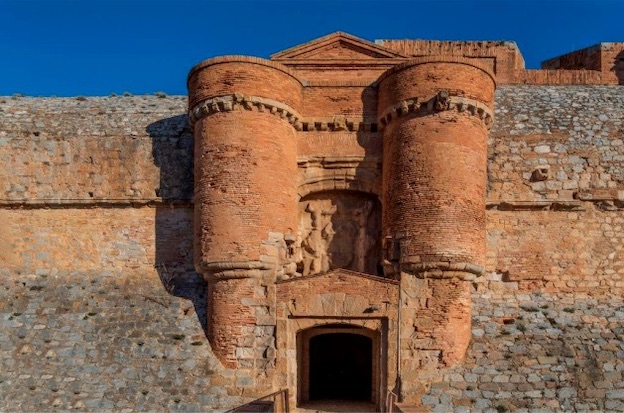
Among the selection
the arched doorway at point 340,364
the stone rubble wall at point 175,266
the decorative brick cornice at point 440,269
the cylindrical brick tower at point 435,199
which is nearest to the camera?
the stone rubble wall at point 175,266

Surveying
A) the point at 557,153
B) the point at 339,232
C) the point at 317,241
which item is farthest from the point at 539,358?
the point at 317,241

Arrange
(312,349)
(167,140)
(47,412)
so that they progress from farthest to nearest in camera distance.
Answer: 1. (312,349)
2. (167,140)
3. (47,412)

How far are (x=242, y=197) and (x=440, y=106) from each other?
448 cm

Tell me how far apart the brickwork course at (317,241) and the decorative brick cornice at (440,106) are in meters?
0.05

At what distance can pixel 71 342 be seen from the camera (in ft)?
51.5

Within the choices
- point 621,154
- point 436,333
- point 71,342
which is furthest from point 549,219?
point 71,342

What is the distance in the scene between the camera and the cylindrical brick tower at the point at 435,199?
15.3 meters

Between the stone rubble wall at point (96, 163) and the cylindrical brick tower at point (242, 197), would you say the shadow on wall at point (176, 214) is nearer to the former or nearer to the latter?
the stone rubble wall at point (96, 163)

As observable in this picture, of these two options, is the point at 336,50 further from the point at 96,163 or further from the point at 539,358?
the point at 539,358

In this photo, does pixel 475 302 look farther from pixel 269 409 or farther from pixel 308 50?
pixel 308 50

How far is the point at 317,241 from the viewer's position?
58.3 feet

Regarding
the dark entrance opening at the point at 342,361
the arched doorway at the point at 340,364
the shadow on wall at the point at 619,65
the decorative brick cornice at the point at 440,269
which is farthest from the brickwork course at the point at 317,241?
the shadow on wall at the point at 619,65

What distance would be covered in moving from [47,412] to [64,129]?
24.4 ft

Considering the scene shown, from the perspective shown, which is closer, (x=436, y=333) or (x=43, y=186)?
(x=436, y=333)
